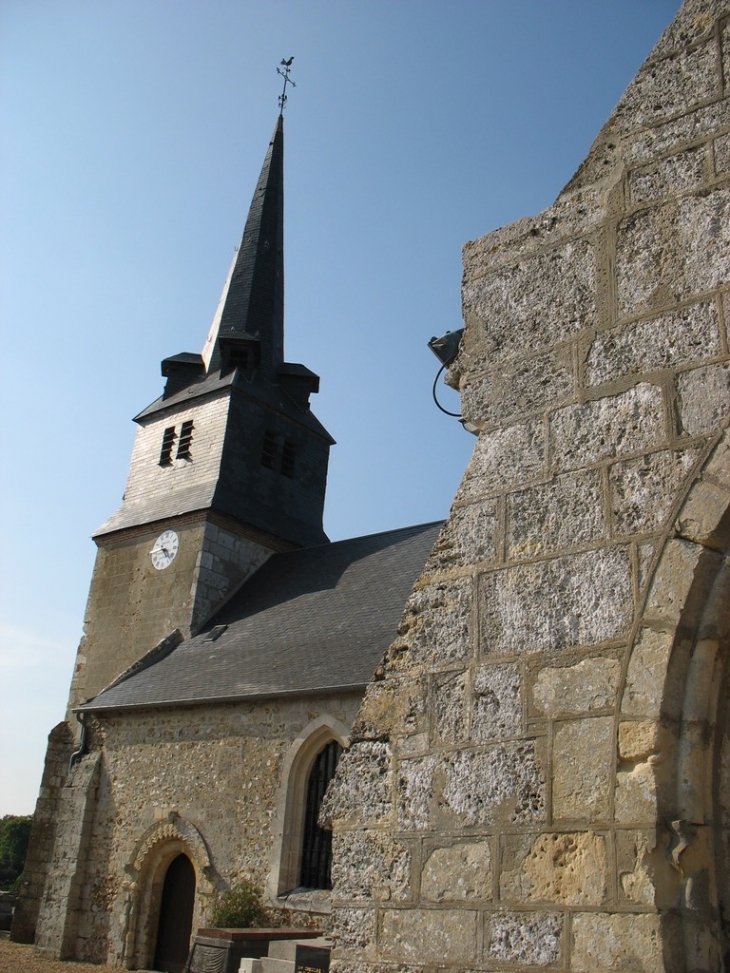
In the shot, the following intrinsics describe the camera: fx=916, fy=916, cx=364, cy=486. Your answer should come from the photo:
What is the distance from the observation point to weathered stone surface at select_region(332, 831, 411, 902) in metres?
2.69

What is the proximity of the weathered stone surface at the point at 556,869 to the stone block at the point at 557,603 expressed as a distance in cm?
51

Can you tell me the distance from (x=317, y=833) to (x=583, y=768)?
33.8 feet

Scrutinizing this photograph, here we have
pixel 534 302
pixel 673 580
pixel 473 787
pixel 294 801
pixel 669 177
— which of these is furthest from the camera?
pixel 294 801

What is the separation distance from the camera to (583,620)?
2561 millimetres

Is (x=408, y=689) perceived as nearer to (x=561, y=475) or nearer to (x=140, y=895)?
(x=561, y=475)

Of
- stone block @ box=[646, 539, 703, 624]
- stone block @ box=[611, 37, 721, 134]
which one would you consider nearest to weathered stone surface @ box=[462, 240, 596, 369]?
stone block @ box=[611, 37, 721, 134]

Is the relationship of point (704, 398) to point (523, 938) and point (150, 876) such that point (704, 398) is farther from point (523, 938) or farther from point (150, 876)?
point (150, 876)

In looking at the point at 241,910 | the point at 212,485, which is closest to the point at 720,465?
the point at 241,910

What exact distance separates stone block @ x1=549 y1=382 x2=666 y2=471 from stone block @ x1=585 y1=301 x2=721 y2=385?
81 mm

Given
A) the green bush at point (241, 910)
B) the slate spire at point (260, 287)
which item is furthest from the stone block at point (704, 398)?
the slate spire at point (260, 287)

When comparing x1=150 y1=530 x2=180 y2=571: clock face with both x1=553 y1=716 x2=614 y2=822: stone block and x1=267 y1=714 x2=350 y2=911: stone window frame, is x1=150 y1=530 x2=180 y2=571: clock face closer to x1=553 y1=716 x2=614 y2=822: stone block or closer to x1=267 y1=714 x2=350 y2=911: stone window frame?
x1=267 y1=714 x2=350 y2=911: stone window frame

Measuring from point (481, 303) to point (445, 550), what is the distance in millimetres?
924

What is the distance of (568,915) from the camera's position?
2307mm

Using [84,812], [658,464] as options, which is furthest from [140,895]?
[658,464]
